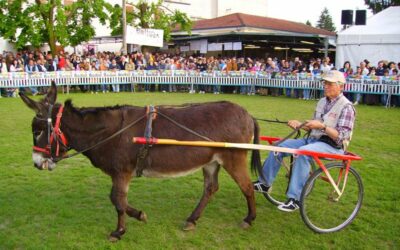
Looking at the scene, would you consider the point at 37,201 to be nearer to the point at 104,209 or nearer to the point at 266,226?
the point at 104,209

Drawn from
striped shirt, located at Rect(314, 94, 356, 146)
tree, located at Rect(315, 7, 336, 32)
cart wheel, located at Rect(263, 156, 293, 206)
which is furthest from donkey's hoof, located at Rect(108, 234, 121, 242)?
tree, located at Rect(315, 7, 336, 32)

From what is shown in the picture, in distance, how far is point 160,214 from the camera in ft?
17.5

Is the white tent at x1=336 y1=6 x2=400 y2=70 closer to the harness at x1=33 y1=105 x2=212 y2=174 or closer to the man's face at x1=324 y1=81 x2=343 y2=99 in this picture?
the man's face at x1=324 y1=81 x2=343 y2=99

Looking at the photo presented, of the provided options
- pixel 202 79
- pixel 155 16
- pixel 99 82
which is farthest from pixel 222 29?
pixel 99 82

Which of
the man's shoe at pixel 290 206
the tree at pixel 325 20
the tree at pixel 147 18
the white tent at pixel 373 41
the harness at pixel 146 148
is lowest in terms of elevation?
the man's shoe at pixel 290 206

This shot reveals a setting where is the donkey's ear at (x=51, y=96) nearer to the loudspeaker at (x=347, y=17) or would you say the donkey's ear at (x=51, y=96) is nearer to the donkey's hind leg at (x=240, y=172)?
the donkey's hind leg at (x=240, y=172)

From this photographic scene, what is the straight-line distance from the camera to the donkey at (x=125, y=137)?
4.47 metres

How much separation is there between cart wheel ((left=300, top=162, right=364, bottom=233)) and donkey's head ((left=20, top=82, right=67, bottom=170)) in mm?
2833

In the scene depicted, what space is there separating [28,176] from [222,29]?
97.0ft

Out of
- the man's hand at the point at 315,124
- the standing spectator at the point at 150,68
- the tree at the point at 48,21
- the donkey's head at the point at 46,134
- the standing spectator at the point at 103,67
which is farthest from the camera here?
the tree at the point at 48,21

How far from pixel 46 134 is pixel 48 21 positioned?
75.5 ft

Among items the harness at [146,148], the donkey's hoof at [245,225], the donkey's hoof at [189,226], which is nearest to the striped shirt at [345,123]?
the donkey's hoof at [245,225]

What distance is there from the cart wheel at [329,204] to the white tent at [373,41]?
55.3ft

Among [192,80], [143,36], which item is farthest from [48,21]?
[192,80]
